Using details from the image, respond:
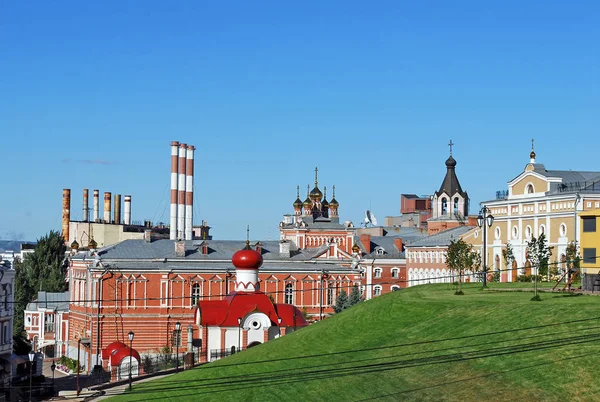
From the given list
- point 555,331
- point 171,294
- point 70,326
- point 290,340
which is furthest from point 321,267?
point 555,331

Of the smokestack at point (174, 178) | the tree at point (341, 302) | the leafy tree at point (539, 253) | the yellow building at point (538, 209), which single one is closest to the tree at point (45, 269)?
the smokestack at point (174, 178)

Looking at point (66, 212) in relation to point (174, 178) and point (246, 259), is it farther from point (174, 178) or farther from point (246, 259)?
point (246, 259)

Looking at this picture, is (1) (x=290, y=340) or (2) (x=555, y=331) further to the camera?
(1) (x=290, y=340)

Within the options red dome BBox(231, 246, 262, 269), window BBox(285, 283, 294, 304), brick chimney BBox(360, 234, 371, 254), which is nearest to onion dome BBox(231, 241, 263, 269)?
red dome BBox(231, 246, 262, 269)

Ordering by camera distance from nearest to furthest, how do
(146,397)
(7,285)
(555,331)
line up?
(555,331) → (146,397) → (7,285)

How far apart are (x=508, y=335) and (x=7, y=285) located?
35.9 meters

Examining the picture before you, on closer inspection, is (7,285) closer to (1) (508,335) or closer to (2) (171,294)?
(2) (171,294)

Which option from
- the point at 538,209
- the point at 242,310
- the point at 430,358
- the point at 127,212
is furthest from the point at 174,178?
the point at 430,358

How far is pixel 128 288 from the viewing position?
9556cm

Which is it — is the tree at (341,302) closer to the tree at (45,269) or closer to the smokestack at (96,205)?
the tree at (45,269)

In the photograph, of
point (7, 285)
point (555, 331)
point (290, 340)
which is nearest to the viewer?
point (555, 331)

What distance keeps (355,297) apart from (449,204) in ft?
95.9

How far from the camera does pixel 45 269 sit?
12269 cm

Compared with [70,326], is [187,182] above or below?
above
